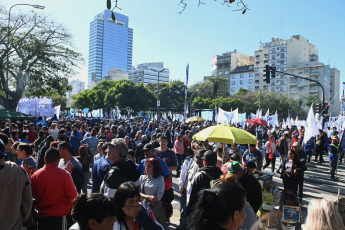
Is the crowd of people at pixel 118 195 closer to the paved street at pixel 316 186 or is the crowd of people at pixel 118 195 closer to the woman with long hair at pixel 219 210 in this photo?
the woman with long hair at pixel 219 210

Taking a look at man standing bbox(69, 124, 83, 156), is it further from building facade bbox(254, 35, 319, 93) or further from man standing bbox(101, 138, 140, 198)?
building facade bbox(254, 35, 319, 93)

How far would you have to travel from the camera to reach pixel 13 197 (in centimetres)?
327

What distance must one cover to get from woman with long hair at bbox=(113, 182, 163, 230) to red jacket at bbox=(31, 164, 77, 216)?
4.27ft

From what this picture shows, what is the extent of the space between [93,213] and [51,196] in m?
1.76

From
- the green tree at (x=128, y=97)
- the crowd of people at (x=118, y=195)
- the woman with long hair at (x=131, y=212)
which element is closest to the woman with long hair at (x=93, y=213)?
the crowd of people at (x=118, y=195)

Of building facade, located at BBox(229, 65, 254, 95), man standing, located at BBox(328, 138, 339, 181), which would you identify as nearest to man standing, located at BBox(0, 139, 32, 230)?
man standing, located at BBox(328, 138, 339, 181)

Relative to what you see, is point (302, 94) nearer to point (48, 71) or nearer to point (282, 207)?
point (48, 71)

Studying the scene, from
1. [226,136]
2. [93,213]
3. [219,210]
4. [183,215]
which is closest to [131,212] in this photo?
[93,213]

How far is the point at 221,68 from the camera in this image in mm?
110125

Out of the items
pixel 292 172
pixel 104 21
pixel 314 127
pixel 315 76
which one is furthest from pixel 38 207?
pixel 104 21

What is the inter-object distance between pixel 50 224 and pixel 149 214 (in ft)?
5.17

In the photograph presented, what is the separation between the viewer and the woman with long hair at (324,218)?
87.0 inches

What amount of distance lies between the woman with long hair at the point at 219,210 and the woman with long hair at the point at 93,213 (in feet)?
2.10

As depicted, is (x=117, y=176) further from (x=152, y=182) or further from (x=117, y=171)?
(x=152, y=182)
